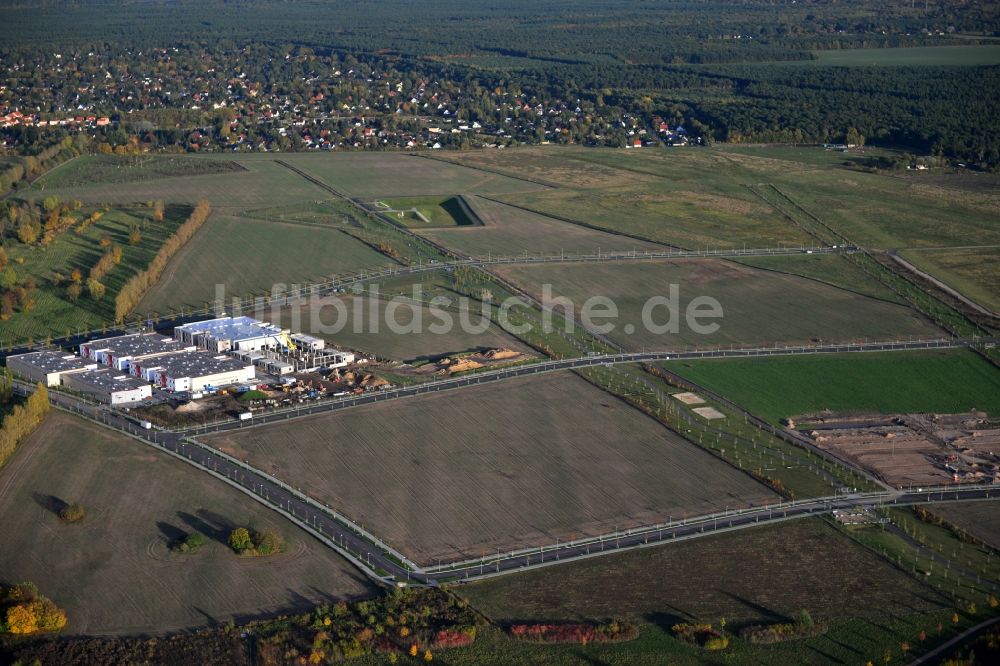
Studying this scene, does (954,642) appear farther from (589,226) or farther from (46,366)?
(589,226)

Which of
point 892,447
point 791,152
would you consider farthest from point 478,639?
point 791,152

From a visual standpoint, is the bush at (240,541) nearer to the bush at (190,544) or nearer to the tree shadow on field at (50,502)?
the bush at (190,544)

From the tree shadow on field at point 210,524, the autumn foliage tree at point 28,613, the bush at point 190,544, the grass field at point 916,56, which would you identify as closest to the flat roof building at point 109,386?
the tree shadow on field at point 210,524

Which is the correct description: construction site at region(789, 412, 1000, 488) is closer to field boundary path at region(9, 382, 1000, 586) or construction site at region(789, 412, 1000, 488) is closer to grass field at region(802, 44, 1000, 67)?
field boundary path at region(9, 382, 1000, 586)

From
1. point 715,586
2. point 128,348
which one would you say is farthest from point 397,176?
point 715,586

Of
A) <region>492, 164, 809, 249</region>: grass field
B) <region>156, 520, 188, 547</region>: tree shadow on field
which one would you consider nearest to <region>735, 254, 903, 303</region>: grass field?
<region>492, 164, 809, 249</region>: grass field
